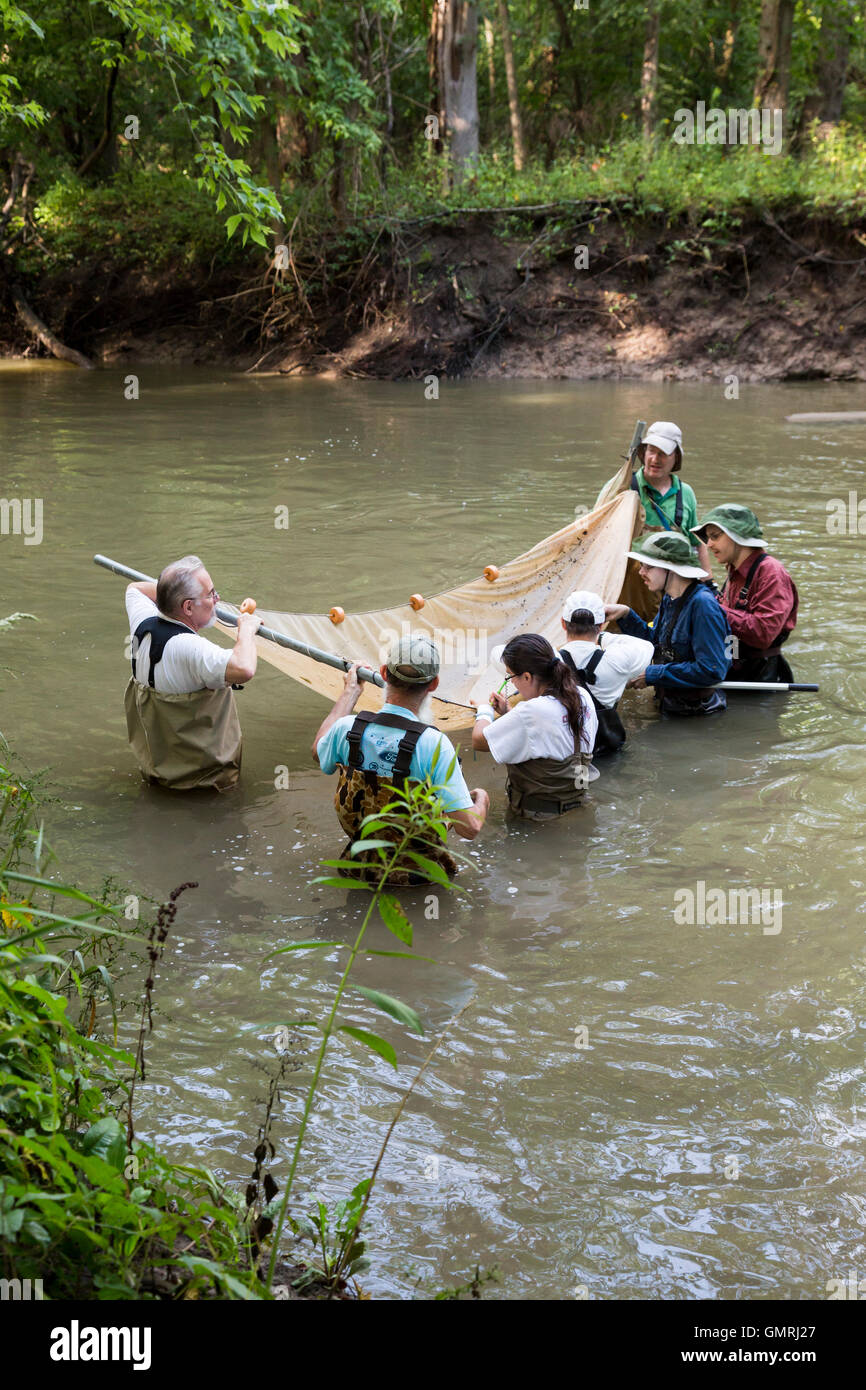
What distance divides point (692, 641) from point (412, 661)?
7.26ft

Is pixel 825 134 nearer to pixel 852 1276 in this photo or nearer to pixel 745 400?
pixel 745 400

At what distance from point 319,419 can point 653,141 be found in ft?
30.5

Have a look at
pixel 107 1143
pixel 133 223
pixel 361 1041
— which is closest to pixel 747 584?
pixel 361 1041

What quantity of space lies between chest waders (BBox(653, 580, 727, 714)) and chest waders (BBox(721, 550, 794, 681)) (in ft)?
0.65

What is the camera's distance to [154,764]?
4895 mm

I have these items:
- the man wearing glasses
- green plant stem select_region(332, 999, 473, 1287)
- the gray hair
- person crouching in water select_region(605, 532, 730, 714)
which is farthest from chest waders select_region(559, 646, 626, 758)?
green plant stem select_region(332, 999, 473, 1287)

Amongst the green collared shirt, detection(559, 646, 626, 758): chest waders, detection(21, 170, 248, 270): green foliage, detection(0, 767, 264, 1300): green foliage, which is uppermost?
detection(21, 170, 248, 270): green foliage

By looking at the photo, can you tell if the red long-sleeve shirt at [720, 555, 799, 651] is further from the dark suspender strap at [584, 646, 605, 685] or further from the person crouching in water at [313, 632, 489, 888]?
the person crouching in water at [313, 632, 489, 888]

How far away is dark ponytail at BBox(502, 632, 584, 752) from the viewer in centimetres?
444

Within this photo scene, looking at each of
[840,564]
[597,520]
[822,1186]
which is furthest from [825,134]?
[822,1186]

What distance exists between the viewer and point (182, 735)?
4852mm

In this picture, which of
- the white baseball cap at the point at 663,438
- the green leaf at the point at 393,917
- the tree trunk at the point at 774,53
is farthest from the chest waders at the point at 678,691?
the tree trunk at the point at 774,53

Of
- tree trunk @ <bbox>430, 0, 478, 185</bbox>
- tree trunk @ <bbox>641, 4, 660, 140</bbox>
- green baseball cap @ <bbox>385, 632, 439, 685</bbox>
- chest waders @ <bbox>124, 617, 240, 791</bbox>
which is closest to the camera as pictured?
green baseball cap @ <bbox>385, 632, 439, 685</bbox>

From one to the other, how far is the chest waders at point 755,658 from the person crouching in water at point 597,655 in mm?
837
